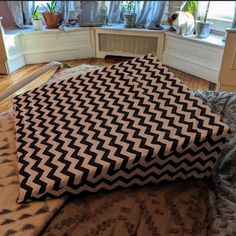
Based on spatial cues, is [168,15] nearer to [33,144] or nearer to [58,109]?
[58,109]

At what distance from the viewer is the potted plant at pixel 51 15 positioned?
3211 millimetres

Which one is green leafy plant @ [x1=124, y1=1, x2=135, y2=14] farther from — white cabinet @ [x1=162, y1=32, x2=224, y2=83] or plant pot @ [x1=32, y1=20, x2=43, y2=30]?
plant pot @ [x1=32, y1=20, x2=43, y2=30]

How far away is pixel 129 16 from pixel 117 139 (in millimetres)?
2728

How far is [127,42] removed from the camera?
333cm

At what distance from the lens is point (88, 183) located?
2.57 ft

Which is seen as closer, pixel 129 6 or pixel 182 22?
pixel 182 22

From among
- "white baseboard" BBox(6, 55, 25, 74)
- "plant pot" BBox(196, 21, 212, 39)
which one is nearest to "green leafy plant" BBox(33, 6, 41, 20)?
"white baseboard" BBox(6, 55, 25, 74)

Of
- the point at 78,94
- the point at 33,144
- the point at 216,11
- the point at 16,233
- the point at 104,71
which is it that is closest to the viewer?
the point at 16,233

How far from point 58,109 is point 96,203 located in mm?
463

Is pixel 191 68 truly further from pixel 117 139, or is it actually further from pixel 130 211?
pixel 130 211

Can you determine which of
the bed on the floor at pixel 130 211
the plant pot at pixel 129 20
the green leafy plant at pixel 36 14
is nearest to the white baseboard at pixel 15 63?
the green leafy plant at pixel 36 14

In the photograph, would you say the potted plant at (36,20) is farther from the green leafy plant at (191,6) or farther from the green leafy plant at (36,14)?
the green leafy plant at (191,6)

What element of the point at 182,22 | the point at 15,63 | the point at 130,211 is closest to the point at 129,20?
the point at 182,22

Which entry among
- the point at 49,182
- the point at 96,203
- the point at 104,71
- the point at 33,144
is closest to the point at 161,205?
the point at 96,203
